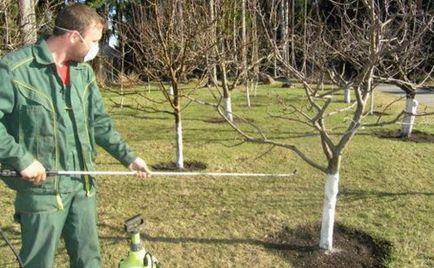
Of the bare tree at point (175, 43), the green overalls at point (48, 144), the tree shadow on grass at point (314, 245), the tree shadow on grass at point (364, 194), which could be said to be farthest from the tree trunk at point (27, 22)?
the tree shadow on grass at point (364, 194)

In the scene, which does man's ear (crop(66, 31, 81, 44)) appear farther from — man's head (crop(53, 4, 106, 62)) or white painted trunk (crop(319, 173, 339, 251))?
white painted trunk (crop(319, 173, 339, 251))

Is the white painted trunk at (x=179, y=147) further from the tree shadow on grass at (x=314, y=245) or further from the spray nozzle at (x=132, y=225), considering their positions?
the spray nozzle at (x=132, y=225)

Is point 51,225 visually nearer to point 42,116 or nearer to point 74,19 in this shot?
point 42,116

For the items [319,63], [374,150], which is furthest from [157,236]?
[374,150]

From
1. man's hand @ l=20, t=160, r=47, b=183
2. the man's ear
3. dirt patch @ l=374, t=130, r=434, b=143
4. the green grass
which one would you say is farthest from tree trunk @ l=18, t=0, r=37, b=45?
dirt patch @ l=374, t=130, r=434, b=143

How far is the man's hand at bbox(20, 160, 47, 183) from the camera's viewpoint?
2281 millimetres

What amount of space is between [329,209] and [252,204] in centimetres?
→ 138

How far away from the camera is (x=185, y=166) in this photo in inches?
278

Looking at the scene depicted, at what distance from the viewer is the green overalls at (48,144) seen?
2348mm

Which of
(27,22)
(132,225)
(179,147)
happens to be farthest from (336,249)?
(27,22)

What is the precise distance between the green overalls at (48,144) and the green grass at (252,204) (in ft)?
4.07

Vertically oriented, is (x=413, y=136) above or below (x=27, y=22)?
below

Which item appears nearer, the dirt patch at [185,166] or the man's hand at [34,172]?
the man's hand at [34,172]

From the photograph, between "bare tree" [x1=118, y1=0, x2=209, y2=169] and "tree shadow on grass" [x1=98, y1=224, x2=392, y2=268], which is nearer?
"tree shadow on grass" [x1=98, y1=224, x2=392, y2=268]
